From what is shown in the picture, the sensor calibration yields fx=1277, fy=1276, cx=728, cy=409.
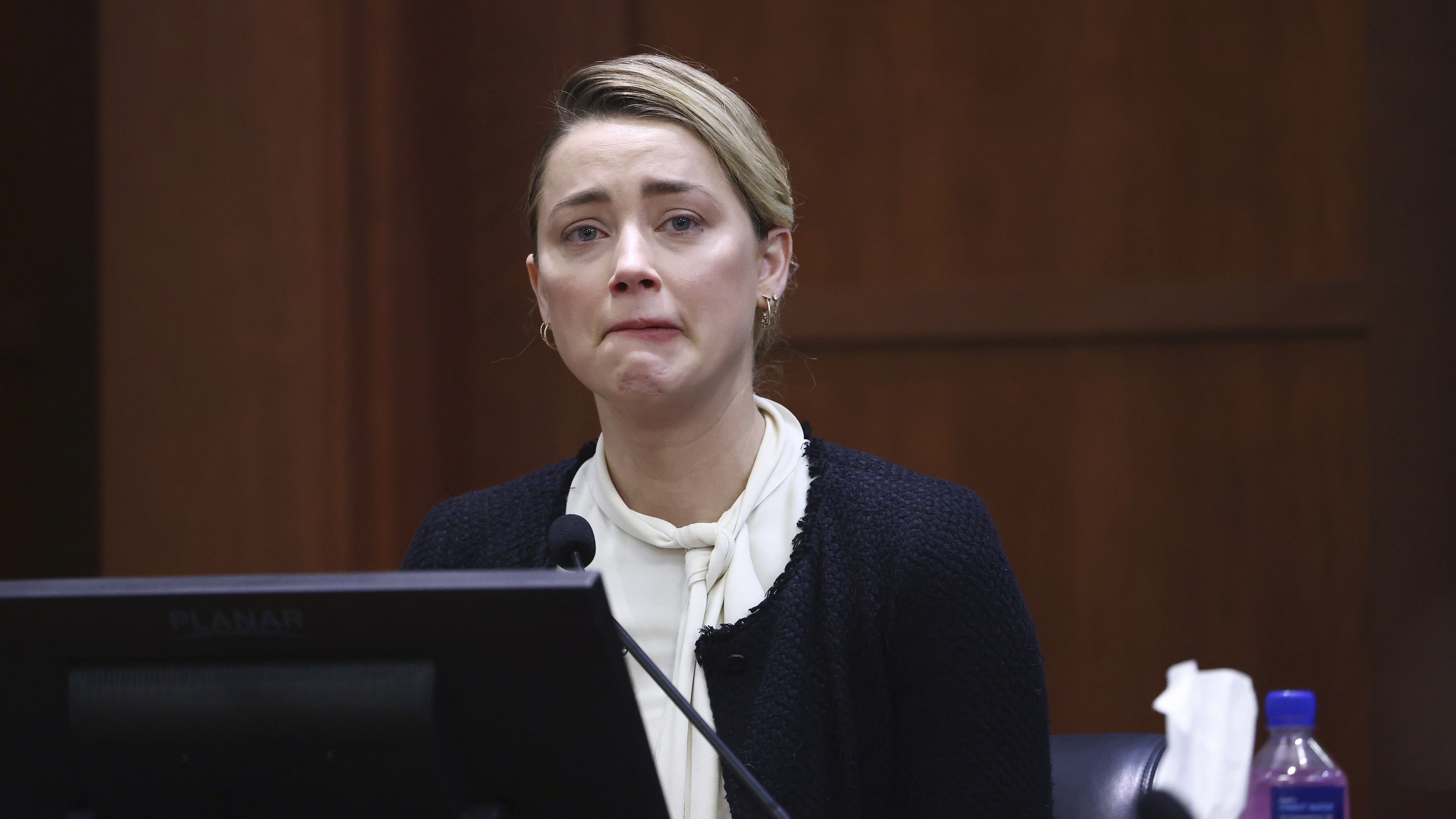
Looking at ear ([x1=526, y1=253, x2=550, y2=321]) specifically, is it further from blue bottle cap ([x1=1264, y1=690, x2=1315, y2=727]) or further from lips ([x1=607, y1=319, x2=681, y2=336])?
blue bottle cap ([x1=1264, y1=690, x2=1315, y2=727])

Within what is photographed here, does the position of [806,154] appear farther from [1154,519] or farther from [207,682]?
[207,682]

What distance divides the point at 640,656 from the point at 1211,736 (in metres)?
0.53

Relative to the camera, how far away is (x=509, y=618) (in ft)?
2.16

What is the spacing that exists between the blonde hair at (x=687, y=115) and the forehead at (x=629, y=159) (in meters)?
0.01

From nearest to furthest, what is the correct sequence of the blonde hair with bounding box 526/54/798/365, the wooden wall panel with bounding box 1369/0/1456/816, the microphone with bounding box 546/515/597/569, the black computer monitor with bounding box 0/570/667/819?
the black computer monitor with bounding box 0/570/667/819
the microphone with bounding box 546/515/597/569
the blonde hair with bounding box 526/54/798/365
the wooden wall panel with bounding box 1369/0/1456/816

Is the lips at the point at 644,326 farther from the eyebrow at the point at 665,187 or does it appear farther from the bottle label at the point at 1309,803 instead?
the bottle label at the point at 1309,803

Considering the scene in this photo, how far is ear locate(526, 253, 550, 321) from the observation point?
4.25 feet

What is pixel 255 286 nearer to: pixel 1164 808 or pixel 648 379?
pixel 648 379

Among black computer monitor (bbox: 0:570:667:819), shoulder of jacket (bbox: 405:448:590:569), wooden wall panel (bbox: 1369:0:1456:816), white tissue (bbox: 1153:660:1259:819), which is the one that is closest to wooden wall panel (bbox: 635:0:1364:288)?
wooden wall panel (bbox: 1369:0:1456:816)

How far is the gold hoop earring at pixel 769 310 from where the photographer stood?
1375 millimetres

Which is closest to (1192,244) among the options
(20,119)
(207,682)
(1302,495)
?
(1302,495)

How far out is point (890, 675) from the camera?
1.22 m

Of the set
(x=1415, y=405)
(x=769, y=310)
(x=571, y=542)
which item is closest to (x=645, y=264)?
(x=769, y=310)

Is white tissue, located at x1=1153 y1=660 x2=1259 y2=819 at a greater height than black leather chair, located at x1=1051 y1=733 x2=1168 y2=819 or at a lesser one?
greater
